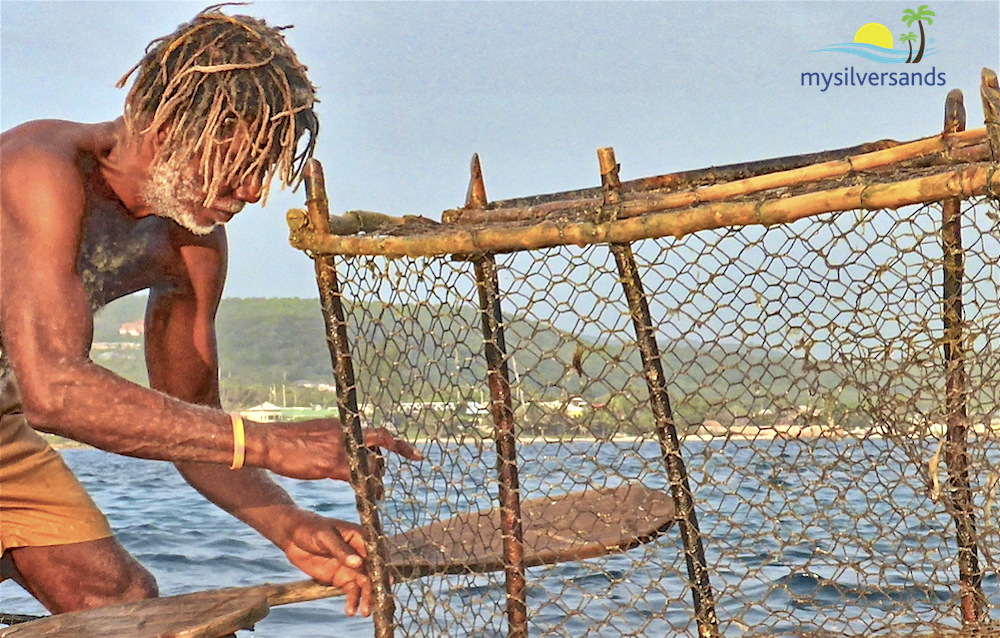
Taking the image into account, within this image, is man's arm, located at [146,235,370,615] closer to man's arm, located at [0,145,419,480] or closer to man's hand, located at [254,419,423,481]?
man's hand, located at [254,419,423,481]

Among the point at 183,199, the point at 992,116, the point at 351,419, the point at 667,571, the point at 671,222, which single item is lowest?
the point at 667,571

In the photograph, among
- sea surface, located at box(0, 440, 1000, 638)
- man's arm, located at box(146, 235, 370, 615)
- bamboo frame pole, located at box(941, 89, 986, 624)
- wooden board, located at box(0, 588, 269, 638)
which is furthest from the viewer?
man's arm, located at box(146, 235, 370, 615)

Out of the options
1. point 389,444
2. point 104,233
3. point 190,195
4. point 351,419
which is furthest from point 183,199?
point 389,444

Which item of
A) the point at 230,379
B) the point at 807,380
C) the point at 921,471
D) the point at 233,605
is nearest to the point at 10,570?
the point at 233,605

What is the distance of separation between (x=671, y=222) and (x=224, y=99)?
4.30ft

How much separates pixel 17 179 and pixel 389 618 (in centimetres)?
153

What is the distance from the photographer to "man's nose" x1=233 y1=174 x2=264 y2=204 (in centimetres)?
296

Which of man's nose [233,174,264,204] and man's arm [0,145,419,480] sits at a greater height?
man's nose [233,174,264,204]

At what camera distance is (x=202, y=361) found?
365 centimetres

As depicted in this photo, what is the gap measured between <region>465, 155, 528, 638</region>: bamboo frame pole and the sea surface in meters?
0.07

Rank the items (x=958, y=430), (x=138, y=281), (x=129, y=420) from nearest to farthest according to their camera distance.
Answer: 1. (x=129, y=420)
2. (x=958, y=430)
3. (x=138, y=281)

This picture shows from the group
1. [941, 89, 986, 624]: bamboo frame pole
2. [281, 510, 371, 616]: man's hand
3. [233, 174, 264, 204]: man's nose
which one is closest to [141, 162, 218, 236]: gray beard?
[233, 174, 264, 204]: man's nose

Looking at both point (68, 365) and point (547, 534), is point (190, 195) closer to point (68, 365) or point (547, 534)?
point (68, 365)

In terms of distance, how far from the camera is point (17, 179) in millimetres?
2789
